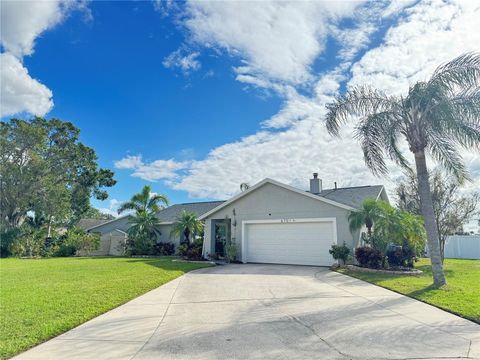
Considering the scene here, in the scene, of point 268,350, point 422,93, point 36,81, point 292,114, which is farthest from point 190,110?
point 268,350

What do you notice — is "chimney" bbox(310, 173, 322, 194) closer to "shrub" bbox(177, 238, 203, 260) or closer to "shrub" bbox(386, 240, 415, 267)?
"shrub" bbox(386, 240, 415, 267)

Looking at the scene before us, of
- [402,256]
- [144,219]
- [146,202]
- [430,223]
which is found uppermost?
[146,202]

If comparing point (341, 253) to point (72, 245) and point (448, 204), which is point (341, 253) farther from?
point (72, 245)

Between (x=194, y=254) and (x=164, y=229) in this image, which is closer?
(x=194, y=254)

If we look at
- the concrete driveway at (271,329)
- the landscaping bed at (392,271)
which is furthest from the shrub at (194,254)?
the concrete driveway at (271,329)

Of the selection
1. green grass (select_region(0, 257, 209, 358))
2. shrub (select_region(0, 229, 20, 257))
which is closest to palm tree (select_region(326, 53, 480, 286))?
green grass (select_region(0, 257, 209, 358))

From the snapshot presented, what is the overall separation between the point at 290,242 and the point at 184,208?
44.0 ft

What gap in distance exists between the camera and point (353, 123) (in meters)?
11.2

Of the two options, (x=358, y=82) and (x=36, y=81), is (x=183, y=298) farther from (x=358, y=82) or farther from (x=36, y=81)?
(x=36, y=81)

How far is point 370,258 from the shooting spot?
13445mm

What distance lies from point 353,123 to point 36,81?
15858 mm

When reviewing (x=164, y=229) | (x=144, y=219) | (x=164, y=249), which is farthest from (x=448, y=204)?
(x=144, y=219)

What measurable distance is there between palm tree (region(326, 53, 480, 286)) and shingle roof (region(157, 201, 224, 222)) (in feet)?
54.7

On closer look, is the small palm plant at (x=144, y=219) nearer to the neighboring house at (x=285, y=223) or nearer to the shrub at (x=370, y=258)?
the neighboring house at (x=285, y=223)
